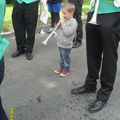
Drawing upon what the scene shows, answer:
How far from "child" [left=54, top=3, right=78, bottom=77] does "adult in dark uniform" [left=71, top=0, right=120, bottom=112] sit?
0.79 meters

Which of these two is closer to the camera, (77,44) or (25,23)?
(25,23)


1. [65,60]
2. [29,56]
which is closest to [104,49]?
[65,60]

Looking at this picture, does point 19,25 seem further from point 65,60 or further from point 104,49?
point 104,49

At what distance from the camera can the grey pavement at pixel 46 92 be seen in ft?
13.5

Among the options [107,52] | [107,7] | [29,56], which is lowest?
[29,56]

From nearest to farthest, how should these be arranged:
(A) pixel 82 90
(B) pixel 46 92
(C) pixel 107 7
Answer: (C) pixel 107 7 < (A) pixel 82 90 < (B) pixel 46 92

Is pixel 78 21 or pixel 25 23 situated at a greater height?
pixel 25 23

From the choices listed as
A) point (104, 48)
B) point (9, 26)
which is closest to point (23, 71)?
point (104, 48)

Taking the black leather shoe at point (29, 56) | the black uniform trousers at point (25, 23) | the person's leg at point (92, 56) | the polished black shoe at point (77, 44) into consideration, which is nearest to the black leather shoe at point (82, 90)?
the person's leg at point (92, 56)

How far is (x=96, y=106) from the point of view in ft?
13.7

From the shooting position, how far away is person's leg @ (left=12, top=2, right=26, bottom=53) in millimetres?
5750

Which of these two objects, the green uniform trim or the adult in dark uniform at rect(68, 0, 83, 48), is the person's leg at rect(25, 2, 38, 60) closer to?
the adult in dark uniform at rect(68, 0, 83, 48)

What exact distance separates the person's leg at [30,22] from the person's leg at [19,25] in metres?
0.10

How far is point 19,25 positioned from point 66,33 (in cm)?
119
